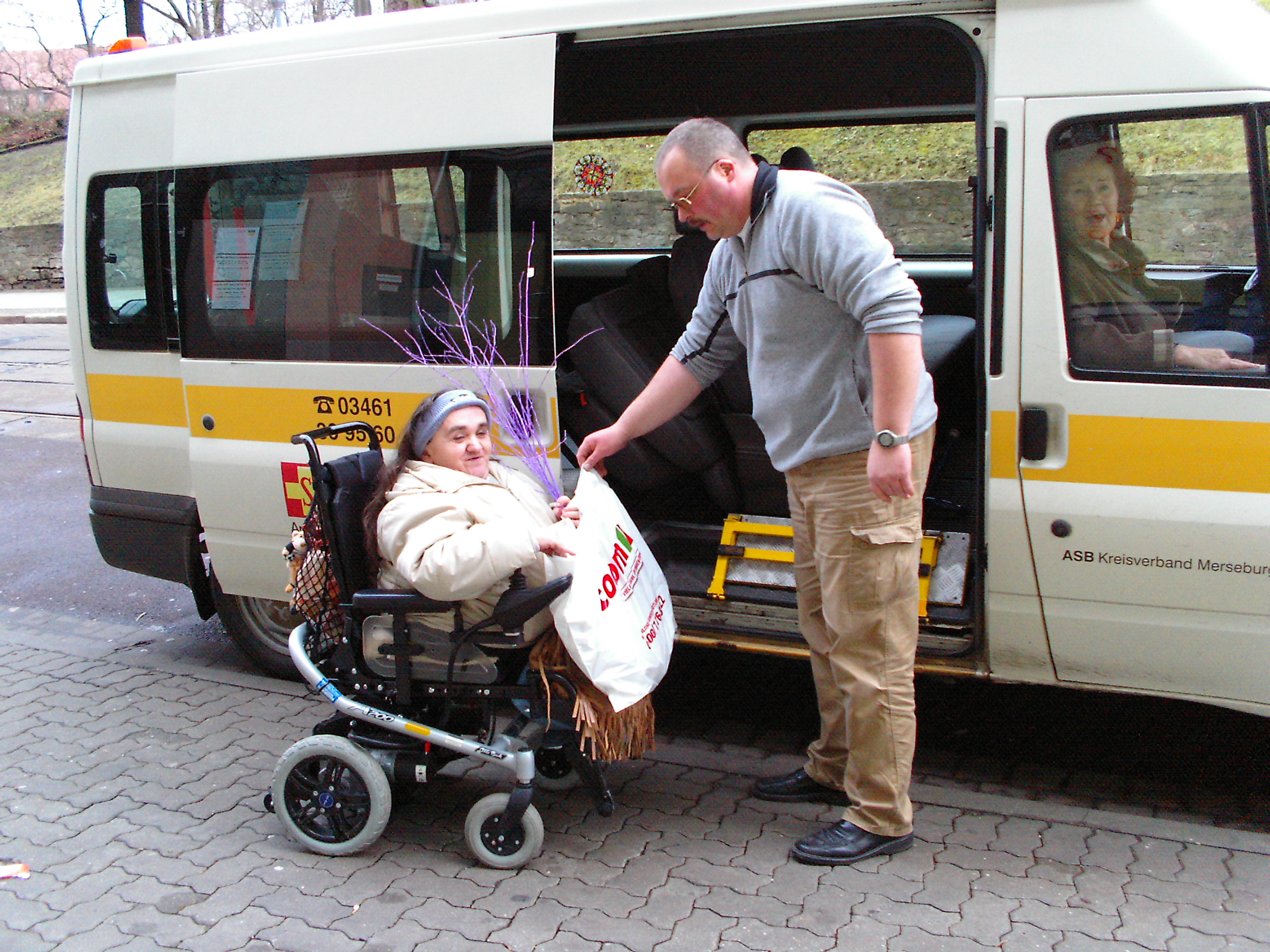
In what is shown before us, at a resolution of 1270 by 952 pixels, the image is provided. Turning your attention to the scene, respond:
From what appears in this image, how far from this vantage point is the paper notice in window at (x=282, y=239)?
3871 millimetres

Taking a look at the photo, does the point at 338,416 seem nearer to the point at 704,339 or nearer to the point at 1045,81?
the point at 704,339

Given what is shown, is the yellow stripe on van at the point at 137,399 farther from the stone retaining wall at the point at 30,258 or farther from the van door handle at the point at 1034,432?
the stone retaining wall at the point at 30,258

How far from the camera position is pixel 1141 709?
411 centimetres

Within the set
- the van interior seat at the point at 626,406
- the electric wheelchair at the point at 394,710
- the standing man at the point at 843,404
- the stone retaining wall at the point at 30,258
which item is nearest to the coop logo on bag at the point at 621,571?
the electric wheelchair at the point at 394,710

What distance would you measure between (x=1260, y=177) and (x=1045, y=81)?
584 mm

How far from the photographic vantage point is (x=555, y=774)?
11.5 ft

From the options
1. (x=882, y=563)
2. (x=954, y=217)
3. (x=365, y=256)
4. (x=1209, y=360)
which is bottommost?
(x=882, y=563)

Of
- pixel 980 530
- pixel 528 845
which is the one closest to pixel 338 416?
pixel 528 845

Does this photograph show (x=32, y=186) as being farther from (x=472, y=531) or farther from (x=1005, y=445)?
(x=1005, y=445)

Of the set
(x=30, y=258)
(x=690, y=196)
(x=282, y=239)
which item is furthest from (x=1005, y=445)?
(x=30, y=258)

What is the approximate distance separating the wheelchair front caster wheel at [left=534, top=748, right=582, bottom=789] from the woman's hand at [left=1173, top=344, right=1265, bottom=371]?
2124mm

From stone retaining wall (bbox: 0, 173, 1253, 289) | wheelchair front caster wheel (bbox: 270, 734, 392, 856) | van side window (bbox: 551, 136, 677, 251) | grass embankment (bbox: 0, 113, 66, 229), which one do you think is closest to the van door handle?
stone retaining wall (bbox: 0, 173, 1253, 289)

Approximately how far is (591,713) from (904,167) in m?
8.32

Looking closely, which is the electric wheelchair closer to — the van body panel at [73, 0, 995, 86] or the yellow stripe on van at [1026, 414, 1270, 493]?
the van body panel at [73, 0, 995, 86]
